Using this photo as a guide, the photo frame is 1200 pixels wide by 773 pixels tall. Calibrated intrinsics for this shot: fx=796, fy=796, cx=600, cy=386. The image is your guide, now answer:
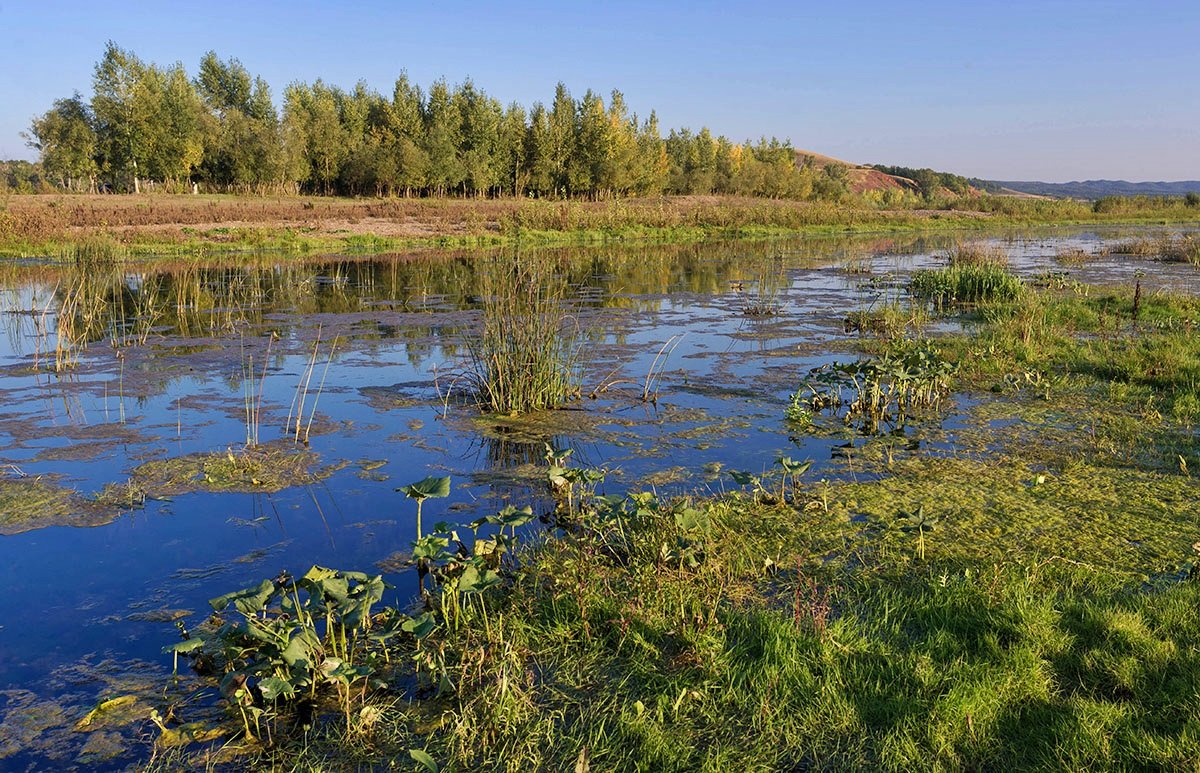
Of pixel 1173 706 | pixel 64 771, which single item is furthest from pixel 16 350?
pixel 1173 706

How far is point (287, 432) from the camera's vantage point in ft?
22.6

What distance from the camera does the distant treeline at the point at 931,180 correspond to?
4535 inches

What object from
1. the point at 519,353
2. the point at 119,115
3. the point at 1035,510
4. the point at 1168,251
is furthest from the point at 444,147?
the point at 1035,510

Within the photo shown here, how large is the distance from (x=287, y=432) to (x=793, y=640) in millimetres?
5073

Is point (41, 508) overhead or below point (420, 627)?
below

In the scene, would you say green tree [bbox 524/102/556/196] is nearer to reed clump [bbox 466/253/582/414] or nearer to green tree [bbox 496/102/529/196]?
green tree [bbox 496/102/529/196]

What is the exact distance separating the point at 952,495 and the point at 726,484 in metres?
1.45

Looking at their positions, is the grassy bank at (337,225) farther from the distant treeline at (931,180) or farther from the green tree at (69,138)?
the distant treeline at (931,180)

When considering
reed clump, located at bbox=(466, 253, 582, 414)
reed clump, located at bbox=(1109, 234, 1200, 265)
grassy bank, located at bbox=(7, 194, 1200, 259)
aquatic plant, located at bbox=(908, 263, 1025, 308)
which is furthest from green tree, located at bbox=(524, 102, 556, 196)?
reed clump, located at bbox=(466, 253, 582, 414)

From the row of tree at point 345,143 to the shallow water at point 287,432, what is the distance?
30026mm

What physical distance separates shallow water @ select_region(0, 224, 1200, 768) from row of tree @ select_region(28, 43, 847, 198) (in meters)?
30.0

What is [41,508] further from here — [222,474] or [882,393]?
[882,393]

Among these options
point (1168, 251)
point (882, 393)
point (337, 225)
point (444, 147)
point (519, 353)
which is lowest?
point (882, 393)

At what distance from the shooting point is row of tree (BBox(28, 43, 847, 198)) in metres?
42.8
